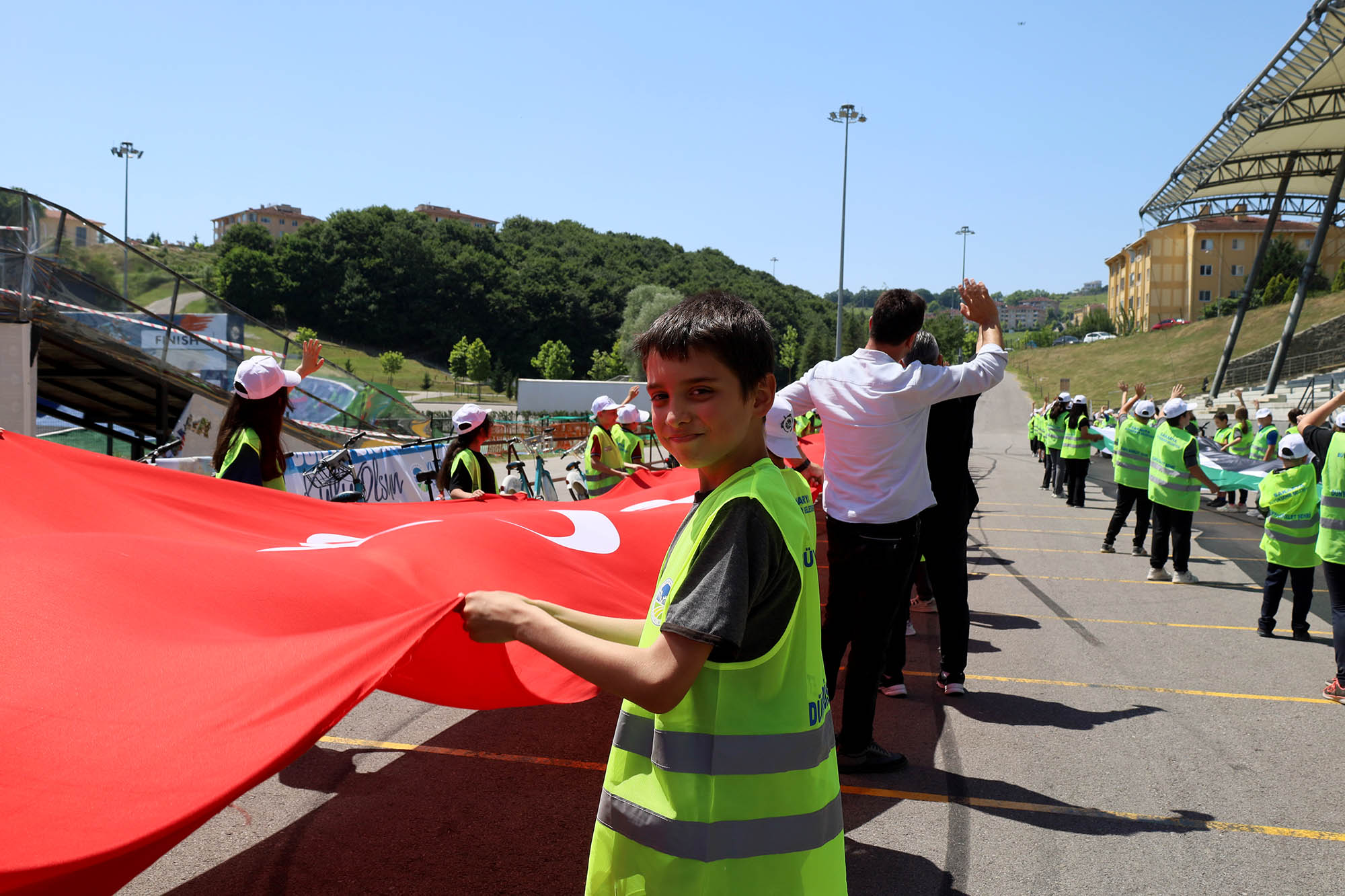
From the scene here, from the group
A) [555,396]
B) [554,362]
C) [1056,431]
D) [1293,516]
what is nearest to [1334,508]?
[1293,516]

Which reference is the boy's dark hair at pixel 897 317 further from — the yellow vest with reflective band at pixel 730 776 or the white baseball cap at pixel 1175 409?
the white baseball cap at pixel 1175 409

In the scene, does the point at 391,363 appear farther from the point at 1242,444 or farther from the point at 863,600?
the point at 863,600

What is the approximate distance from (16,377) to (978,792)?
1265 cm

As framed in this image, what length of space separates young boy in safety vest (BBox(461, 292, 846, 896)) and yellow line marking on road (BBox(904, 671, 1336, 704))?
18.4 feet

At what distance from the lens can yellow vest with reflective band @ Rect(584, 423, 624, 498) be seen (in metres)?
10.8

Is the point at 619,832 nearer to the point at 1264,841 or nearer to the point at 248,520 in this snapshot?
the point at 248,520

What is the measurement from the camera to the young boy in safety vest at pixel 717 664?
167 cm

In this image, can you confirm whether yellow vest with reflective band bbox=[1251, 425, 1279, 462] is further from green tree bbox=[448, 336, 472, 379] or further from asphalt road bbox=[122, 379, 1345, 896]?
green tree bbox=[448, 336, 472, 379]

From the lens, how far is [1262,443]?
17.0 metres

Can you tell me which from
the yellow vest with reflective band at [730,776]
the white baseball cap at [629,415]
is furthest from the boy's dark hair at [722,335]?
the white baseball cap at [629,415]

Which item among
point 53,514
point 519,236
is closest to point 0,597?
point 53,514

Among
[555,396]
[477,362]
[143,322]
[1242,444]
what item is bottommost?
[1242,444]

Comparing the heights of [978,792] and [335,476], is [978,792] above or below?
below

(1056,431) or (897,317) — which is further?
(1056,431)
